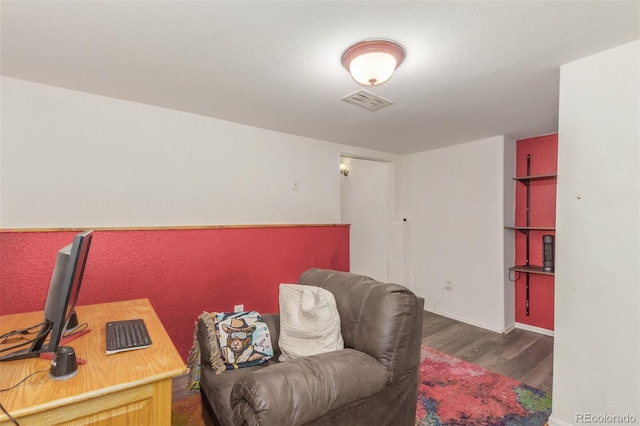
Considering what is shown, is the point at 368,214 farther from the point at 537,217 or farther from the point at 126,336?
the point at 126,336

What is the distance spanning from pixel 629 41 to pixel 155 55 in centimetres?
251

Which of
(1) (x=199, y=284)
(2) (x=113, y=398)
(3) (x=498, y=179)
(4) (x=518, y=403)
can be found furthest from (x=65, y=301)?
(3) (x=498, y=179)

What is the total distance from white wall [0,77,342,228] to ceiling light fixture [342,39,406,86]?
5.18 feet

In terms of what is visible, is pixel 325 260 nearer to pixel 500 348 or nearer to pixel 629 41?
→ pixel 500 348

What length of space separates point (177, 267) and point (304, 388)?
164 cm

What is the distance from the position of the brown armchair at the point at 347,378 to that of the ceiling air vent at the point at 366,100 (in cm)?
131

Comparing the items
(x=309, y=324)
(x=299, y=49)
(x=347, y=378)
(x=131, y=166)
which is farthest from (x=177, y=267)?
(x=299, y=49)

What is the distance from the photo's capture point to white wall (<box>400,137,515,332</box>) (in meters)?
3.40

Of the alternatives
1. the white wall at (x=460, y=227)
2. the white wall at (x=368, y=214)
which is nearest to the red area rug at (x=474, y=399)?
the white wall at (x=460, y=227)

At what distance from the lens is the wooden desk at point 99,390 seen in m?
0.84

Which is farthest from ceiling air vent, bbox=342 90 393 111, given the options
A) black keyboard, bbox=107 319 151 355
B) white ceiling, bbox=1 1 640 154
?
black keyboard, bbox=107 319 151 355

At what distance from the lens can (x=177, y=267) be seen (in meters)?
2.36

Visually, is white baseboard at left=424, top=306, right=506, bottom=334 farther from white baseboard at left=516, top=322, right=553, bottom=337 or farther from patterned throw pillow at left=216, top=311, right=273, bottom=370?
patterned throw pillow at left=216, top=311, right=273, bottom=370

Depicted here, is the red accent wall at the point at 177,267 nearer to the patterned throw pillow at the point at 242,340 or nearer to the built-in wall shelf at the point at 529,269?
the patterned throw pillow at the point at 242,340
